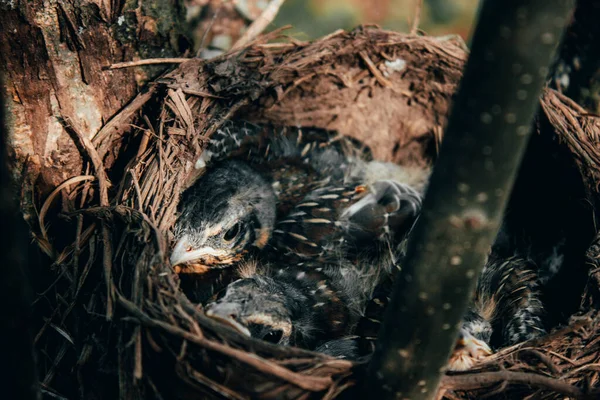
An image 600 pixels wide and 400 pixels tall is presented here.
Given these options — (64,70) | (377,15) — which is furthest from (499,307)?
(377,15)

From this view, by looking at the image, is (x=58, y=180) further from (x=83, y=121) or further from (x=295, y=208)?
(x=295, y=208)

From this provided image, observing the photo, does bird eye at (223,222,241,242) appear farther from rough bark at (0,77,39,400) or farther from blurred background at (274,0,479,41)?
blurred background at (274,0,479,41)

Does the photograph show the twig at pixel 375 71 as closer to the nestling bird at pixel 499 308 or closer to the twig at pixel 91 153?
the nestling bird at pixel 499 308

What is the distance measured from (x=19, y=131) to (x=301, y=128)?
1.19 meters

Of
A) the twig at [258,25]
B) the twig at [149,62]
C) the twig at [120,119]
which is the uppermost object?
the twig at [258,25]

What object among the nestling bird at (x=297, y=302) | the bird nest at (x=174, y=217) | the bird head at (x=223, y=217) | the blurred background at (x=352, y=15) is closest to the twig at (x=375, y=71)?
the bird nest at (x=174, y=217)

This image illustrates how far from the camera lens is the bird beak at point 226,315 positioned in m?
1.42

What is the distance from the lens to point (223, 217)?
2.00 m

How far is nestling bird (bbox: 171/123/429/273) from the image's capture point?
1.98 m

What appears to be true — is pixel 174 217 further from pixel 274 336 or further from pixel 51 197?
pixel 274 336

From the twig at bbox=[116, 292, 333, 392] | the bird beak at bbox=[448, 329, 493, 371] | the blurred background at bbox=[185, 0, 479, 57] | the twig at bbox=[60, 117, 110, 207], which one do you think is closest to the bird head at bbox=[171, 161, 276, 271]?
the twig at bbox=[60, 117, 110, 207]

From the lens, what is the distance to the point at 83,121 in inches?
72.6

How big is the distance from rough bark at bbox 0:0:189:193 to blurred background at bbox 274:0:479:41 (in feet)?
6.11

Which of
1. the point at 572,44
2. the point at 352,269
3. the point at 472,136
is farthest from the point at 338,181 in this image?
the point at 472,136
